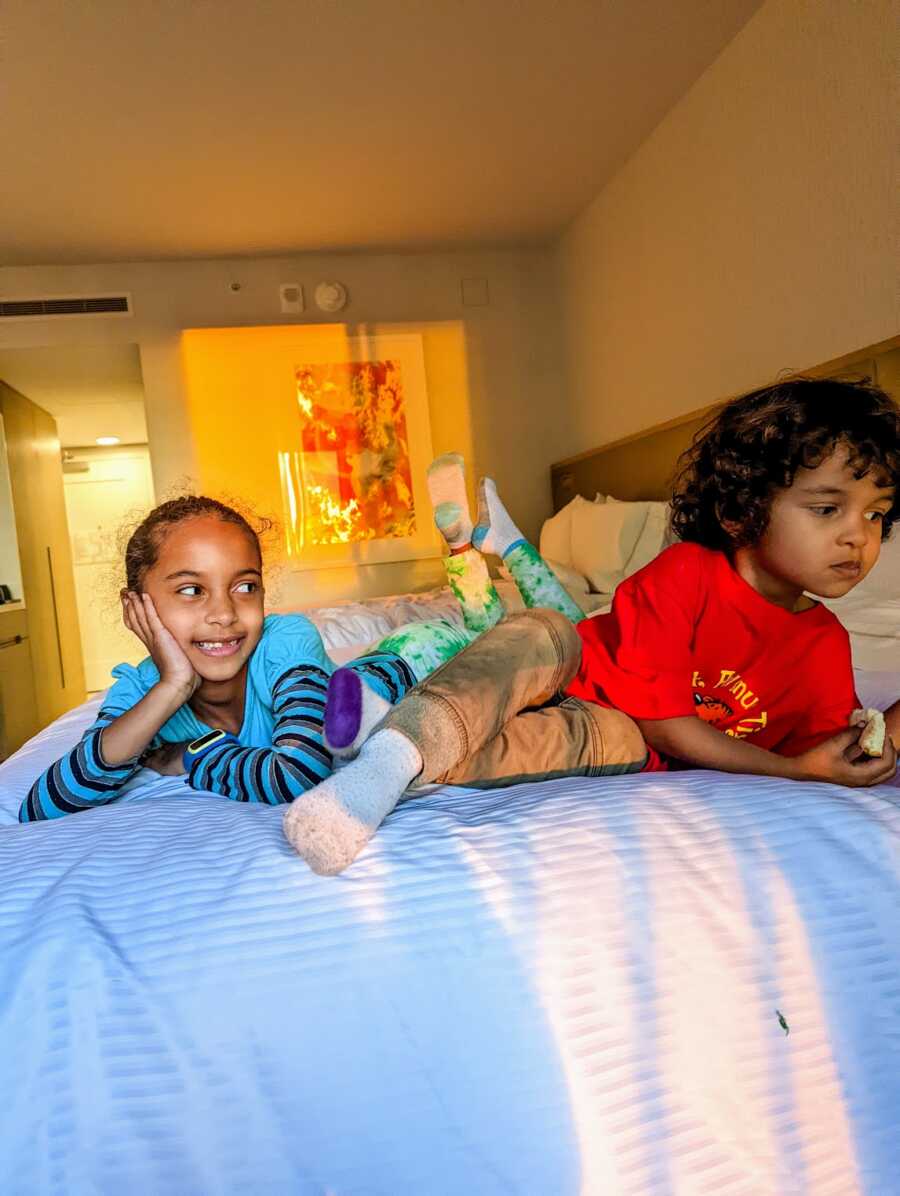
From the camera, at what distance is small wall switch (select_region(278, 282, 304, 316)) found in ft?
14.3

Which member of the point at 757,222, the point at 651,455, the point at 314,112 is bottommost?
the point at 651,455

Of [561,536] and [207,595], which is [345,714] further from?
[561,536]

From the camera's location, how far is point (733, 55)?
2.75m

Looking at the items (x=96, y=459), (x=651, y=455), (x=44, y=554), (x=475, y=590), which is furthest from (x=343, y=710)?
(x=96, y=459)

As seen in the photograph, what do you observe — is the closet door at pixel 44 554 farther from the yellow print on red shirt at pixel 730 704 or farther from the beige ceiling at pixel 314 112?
the yellow print on red shirt at pixel 730 704

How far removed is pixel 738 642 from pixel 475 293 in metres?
3.80

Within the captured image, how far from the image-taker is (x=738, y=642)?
1.17 metres

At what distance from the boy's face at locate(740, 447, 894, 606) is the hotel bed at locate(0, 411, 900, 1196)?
41cm

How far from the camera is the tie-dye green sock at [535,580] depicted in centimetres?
175

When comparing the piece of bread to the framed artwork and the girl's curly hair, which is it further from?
the framed artwork

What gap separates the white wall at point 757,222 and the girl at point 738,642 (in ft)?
3.98

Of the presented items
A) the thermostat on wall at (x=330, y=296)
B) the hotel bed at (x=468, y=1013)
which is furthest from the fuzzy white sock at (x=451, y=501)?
the thermostat on wall at (x=330, y=296)

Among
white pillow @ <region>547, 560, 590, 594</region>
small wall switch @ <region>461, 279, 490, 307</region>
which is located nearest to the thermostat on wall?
small wall switch @ <region>461, 279, 490, 307</region>

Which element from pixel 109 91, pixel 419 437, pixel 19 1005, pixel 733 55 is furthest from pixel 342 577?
pixel 19 1005
